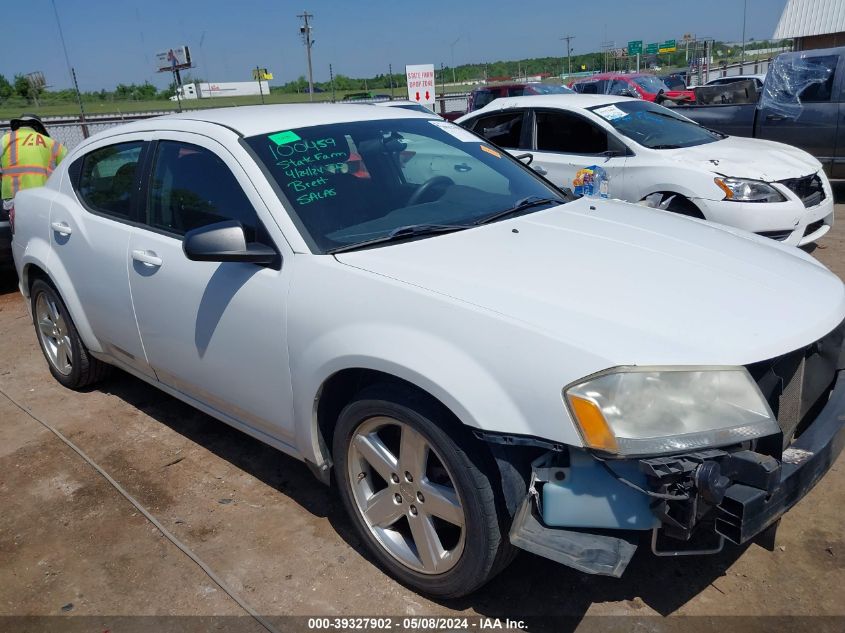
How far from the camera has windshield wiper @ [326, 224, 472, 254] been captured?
9.14ft

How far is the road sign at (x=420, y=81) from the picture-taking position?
59.6ft

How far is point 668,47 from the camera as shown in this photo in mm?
69250

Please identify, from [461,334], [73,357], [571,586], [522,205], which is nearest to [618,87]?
[522,205]

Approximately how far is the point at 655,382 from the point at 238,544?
1.88 m

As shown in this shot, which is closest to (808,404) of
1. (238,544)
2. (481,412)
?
(481,412)

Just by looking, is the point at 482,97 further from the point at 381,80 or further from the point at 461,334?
the point at 381,80

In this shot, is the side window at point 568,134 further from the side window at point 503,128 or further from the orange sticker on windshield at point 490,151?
the orange sticker on windshield at point 490,151

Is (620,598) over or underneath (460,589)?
underneath

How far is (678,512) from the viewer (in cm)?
206

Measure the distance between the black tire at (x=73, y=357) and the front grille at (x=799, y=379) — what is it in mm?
3718

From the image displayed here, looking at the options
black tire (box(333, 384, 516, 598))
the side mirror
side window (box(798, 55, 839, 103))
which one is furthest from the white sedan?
black tire (box(333, 384, 516, 598))

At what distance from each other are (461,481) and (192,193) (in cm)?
189

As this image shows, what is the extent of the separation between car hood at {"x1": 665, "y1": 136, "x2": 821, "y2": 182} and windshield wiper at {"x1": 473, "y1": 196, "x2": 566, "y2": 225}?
3.55 metres

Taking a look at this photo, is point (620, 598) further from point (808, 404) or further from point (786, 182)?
point (786, 182)
